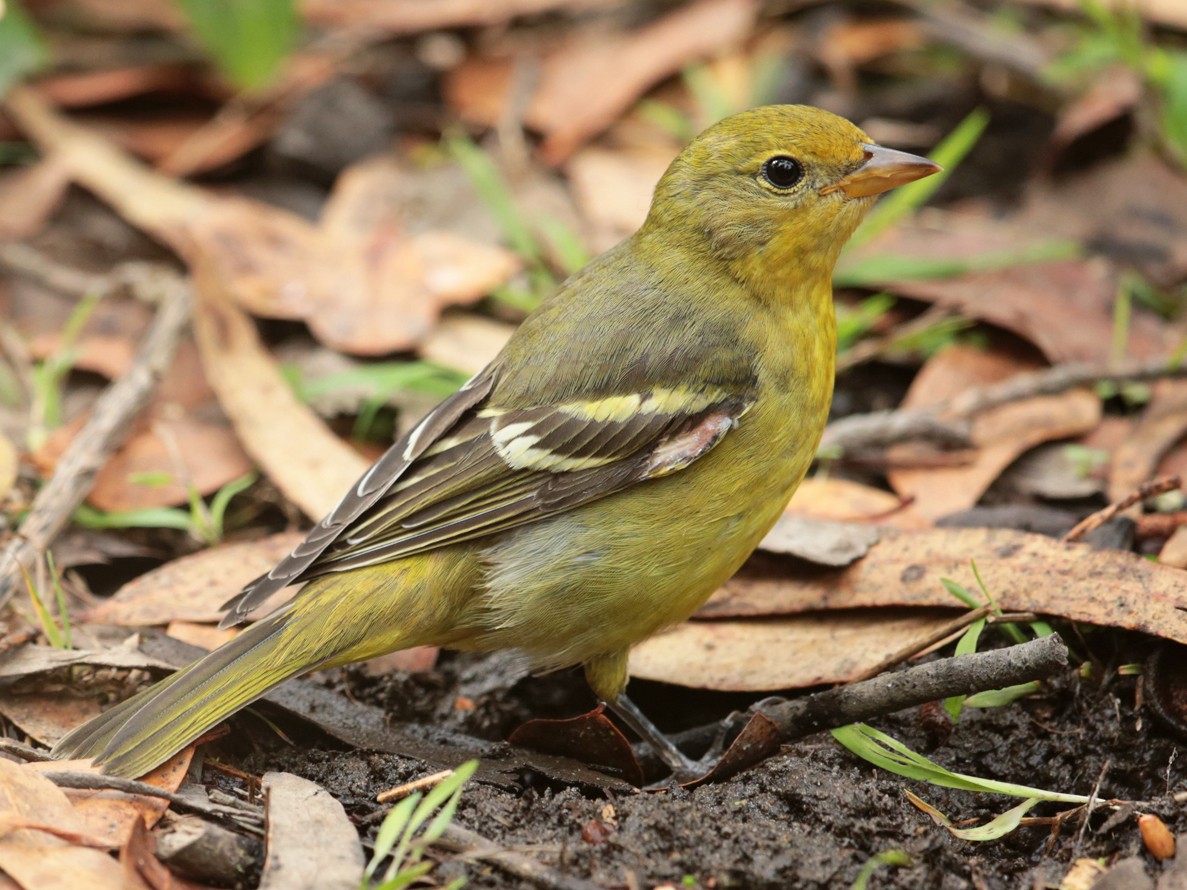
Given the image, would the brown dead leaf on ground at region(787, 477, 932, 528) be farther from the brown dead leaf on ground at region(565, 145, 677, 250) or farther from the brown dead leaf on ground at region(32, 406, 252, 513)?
the brown dead leaf on ground at region(32, 406, 252, 513)

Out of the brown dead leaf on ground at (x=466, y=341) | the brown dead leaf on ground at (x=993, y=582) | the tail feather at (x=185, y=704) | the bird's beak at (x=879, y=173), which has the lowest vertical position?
the brown dead leaf on ground at (x=993, y=582)

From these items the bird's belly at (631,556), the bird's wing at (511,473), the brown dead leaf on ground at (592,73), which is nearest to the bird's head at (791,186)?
the bird's wing at (511,473)

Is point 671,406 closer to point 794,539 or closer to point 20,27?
point 794,539

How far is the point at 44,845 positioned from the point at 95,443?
6.18 ft

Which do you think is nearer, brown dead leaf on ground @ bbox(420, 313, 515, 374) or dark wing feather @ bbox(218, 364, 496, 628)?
dark wing feather @ bbox(218, 364, 496, 628)

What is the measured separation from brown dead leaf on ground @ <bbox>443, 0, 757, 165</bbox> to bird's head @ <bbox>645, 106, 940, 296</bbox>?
242 cm

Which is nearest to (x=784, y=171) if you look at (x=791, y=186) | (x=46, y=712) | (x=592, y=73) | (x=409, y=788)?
(x=791, y=186)

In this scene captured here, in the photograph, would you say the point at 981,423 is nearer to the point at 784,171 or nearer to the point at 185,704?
the point at 784,171

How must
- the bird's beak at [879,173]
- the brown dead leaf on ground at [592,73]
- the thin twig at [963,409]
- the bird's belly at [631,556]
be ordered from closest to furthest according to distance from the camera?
the bird's belly at [631,556] < the bird's beak at [879,173] < the thin twig at [963,409] < the brown dead leaf on ground at [592,73]

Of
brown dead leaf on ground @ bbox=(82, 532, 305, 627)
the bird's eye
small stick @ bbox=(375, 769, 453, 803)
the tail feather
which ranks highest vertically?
the bird's eye

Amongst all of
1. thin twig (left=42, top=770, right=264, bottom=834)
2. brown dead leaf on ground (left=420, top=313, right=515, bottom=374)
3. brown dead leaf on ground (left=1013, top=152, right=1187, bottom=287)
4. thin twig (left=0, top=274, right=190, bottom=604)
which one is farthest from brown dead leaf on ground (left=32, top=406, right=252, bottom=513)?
brown dead leaf on ground (left=1013, top=152, right=1187, bottom=287)

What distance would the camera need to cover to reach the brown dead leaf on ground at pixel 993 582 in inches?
141

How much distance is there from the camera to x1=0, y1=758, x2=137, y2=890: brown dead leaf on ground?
9.45ft

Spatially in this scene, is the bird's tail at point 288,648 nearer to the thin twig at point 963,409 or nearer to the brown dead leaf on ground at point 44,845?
the brown dead leaf on ground at point 44,845
